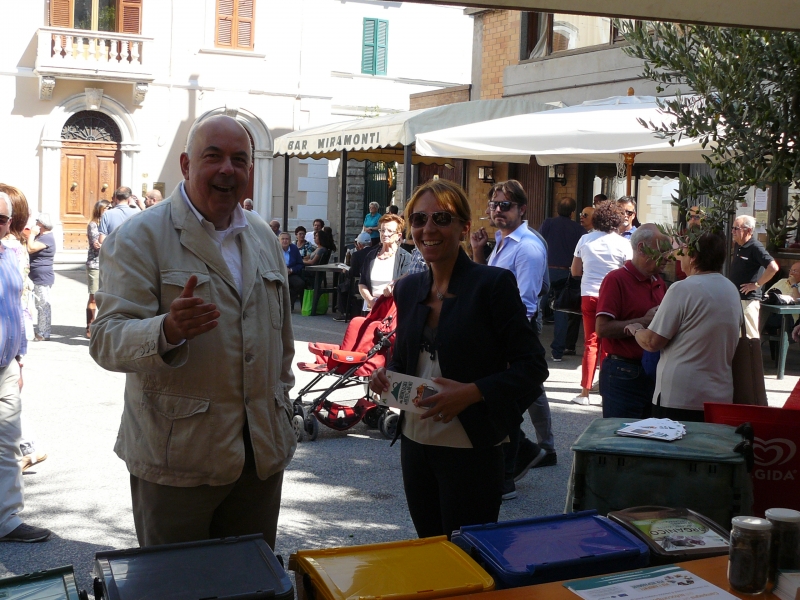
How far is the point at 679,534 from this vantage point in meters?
2.81

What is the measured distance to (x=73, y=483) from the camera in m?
5.79

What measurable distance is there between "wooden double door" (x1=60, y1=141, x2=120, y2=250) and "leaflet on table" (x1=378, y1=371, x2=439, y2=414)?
72.9ft

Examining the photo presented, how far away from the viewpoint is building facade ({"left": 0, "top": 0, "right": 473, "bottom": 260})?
76.3ft

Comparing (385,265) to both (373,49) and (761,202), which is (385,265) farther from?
(373,49)

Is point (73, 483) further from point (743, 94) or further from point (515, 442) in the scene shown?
point (743, 94)

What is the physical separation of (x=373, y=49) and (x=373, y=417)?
24.3 metres

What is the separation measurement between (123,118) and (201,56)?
106 inches

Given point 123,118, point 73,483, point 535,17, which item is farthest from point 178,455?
point 123,118

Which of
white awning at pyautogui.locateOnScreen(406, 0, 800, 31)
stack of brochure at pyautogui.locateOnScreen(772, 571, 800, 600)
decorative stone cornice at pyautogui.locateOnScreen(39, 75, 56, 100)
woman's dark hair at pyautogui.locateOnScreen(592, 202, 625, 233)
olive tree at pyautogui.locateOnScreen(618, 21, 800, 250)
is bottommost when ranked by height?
stack of brochure at pyautogui.locateOnScreen(772, 571, 800, 600)

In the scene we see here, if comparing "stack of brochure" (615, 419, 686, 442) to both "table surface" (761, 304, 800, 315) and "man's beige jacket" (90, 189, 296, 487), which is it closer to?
"man's beige jacket" (90, 189, 296, 487)

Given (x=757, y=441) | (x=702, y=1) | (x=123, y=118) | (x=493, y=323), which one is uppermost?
(x=123, y=118)

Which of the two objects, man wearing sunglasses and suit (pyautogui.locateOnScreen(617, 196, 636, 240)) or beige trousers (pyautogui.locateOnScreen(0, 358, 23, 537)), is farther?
man wearing sunglasses and suit (pyautogui.locateOnScreen(617, 196, 636, 240))

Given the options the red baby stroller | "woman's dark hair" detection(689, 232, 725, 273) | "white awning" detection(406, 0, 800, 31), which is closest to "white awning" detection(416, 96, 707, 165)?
the red baby stroller

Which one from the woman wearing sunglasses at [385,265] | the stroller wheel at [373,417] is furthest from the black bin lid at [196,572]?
the woman wearing sunglasses at [385,265]
